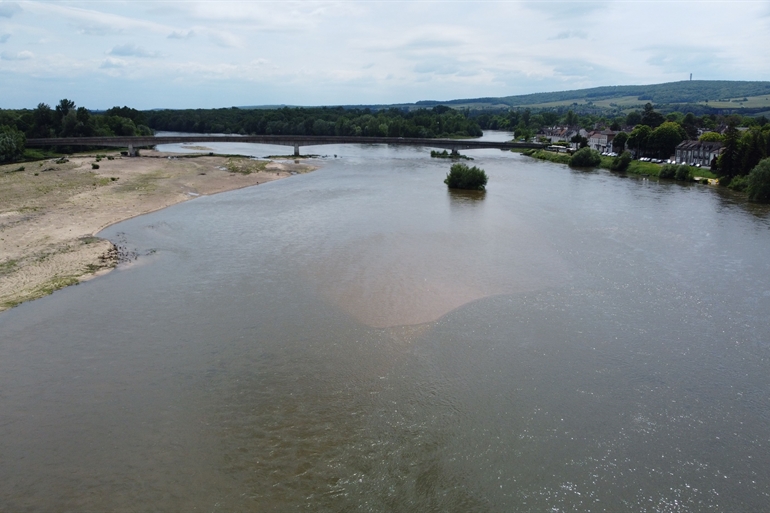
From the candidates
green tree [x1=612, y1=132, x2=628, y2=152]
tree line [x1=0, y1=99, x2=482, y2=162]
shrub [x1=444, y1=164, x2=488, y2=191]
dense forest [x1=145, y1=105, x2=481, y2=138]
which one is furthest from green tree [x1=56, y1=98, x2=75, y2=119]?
green tree [x1=612, y1=132, x2=628, y2=152]

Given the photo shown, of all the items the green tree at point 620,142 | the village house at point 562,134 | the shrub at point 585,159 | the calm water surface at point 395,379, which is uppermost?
the village house at point 562,134

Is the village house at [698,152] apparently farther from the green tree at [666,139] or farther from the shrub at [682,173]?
the shrub at [682,173]

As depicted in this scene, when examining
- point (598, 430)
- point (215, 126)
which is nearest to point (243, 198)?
point (598, 430)

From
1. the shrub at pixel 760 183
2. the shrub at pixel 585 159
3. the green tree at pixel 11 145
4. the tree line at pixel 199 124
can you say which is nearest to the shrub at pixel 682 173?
the shrub at pixel 760 183

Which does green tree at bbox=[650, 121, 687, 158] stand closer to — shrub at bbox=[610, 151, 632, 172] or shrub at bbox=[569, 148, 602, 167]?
shrub at bbox=[610, 151, 632, 172]

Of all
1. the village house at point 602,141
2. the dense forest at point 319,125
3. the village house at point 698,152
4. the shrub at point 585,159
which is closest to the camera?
the village house at point 698,152

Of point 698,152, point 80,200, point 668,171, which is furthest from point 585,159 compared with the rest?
point 80,200

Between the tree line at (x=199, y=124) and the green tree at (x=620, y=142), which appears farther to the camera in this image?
the tree line at (x=199, y=124)
